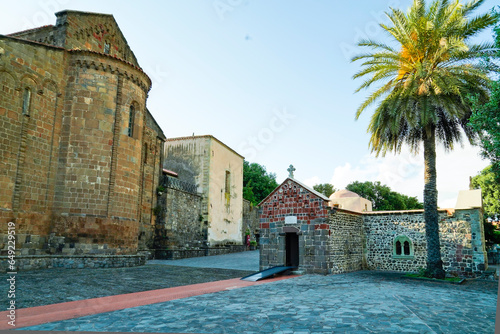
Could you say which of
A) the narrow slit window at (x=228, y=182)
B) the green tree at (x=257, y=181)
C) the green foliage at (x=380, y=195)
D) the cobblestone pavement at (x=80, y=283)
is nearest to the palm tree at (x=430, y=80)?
the cobblestone pavement at (x=80, y=283)

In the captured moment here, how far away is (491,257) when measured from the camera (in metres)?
26.1

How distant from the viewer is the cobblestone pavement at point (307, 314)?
6078mm

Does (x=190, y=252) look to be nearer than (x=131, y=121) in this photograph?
No

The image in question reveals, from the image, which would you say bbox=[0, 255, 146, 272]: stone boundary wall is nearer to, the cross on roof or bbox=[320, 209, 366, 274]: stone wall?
the cross on roof

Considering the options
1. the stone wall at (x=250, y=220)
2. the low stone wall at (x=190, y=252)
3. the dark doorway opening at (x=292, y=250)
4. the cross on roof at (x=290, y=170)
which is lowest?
the low stone wall at (x=190, y=252)

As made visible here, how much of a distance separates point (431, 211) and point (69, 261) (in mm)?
16025

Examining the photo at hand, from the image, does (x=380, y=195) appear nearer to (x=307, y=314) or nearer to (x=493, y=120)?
(x=493, y=120)

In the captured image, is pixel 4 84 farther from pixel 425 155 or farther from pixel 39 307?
pixel 425 155

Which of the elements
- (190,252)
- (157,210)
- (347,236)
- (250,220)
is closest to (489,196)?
(250,220)

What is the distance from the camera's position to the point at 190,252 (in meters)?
26.5

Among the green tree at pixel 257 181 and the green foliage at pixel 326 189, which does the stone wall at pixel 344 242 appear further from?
the green foliage at pixel 326 189

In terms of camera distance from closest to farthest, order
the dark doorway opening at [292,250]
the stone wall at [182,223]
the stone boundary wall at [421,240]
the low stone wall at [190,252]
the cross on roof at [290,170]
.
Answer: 1. the stone boundary wall at [421,240]
2. the cross on roof at [290,170]
3. the dark doorway opening at [292,250]
4. the low stone wall at [190,252]
5. the stone wall at [182,223]

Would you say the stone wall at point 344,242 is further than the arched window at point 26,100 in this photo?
Yes

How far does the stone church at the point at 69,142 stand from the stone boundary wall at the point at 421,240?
12818 mm
